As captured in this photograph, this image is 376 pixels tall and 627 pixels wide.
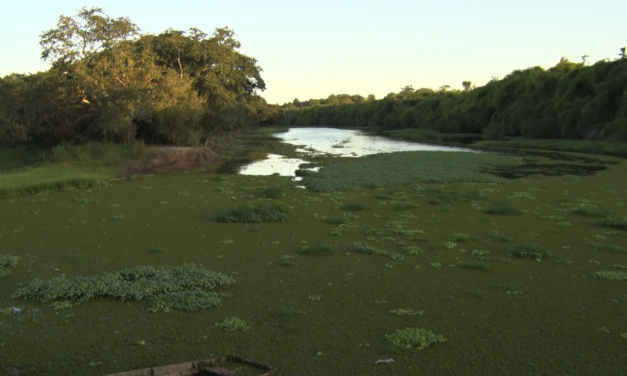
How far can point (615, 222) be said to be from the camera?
13383 mm

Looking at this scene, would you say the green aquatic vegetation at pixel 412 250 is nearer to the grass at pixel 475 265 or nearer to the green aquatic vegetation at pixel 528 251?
the grass at pixel 475 265

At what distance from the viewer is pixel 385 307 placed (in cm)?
754

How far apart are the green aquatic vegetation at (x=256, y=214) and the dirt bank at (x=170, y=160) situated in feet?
42.1

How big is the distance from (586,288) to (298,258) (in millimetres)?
4982

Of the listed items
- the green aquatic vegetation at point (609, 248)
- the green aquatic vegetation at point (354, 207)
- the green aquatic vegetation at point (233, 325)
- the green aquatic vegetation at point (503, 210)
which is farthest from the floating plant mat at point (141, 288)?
the green aquatic vegetation at point (503, 210)

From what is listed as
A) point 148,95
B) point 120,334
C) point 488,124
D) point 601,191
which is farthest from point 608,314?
point 488,124

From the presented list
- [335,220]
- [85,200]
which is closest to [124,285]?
[335,220]

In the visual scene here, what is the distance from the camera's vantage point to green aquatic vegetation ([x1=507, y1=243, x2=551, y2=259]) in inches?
405

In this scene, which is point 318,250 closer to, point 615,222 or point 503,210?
point 503,210

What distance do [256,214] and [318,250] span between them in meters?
3.83

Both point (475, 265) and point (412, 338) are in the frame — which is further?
point (475, 265)

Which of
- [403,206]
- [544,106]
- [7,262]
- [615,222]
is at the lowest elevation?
[7,262]

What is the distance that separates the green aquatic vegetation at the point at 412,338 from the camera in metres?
6.22

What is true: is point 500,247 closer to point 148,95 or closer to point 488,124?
point 148,95
